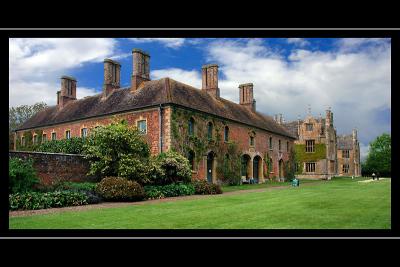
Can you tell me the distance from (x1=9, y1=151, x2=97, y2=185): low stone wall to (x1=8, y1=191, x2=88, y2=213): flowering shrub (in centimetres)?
285

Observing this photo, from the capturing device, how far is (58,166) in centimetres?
1938

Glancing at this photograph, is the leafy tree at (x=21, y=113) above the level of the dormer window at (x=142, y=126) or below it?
above

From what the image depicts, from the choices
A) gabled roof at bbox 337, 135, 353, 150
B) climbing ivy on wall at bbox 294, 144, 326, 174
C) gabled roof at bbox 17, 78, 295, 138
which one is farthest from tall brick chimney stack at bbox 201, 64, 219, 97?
gabled roof at bbox 337, 135, 353, 150

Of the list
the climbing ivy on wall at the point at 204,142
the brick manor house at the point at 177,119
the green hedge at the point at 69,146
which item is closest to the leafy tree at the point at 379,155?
the brick manor house at the point at 177,119

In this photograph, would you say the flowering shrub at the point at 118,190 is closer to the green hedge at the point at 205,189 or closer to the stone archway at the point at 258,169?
the green hedge at the point at 205,189

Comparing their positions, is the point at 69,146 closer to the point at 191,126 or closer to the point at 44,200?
the point at 191,126

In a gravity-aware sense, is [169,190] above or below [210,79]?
below

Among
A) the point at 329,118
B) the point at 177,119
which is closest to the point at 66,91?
the point at 177,119

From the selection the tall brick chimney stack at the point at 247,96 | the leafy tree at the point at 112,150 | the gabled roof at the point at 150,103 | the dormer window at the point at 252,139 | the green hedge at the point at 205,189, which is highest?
the tall brick chimney stack at the point at 247,96

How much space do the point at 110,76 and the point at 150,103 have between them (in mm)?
7579

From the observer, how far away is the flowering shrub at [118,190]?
56.6 feet

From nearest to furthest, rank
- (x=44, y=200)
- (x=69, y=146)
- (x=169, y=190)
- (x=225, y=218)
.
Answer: (x=225, y=218) < (x=44, y=200) < (x=169, y=190) < (x=69, y=146)
